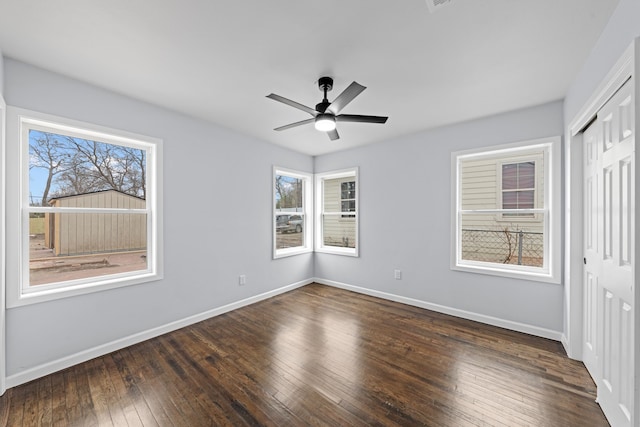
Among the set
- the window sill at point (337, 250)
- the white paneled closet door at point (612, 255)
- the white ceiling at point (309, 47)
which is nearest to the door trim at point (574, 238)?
the white paneled closet door at point (612, 255)

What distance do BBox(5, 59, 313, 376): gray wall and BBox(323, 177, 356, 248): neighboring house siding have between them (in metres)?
0.87

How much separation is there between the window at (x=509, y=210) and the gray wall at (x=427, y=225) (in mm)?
114

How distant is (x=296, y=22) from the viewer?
5.61ft

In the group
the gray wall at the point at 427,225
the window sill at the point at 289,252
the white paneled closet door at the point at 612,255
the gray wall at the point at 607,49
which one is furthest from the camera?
the window sill at the point at 289,252

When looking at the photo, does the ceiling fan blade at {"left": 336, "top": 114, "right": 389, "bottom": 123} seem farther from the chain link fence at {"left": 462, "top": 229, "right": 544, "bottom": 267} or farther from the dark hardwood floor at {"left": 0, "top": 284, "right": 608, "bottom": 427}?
the chain link fence at {"left": 462, "top": 229, "right": 544, "bottom": 267}

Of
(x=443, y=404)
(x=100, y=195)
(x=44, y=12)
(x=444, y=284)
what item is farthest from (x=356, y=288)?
(x=44, y=12)

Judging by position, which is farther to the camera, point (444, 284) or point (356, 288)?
point (356, 288)

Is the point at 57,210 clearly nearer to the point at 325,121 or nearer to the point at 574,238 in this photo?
the point at 325,121

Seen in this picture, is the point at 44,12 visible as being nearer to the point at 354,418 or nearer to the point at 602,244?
the point at 354,418

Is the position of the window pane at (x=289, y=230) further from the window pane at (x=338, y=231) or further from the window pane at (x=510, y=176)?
the window pane at (x=510, y=176)

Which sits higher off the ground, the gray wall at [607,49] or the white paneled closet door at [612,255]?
the gray wall at [607,49]

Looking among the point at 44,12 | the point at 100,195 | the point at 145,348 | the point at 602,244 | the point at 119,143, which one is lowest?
the point at 145,348

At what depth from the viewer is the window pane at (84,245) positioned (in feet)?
7.64

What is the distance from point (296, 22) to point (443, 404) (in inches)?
113
